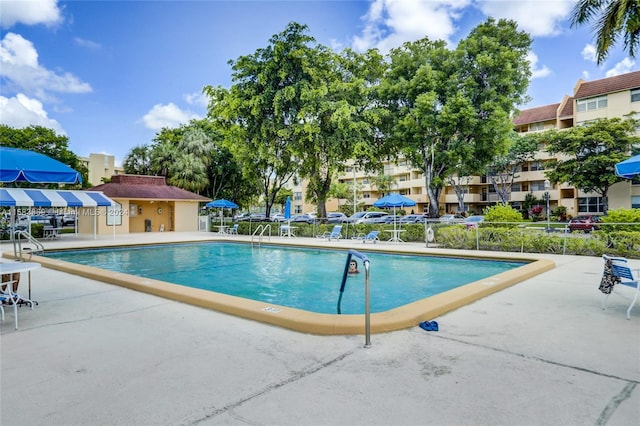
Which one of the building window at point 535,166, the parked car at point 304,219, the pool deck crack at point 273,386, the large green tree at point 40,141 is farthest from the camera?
the building window at point 535,166

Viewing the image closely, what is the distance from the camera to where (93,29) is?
1909 centimetres

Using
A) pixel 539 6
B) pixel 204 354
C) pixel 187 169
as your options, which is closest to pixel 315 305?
pixel 204 354

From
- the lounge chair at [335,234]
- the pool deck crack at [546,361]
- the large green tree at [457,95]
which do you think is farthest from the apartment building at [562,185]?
the pool deck crack at [546,361]

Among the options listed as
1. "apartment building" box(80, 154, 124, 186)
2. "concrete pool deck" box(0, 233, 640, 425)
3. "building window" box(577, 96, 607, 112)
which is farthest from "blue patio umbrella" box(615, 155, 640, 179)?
"apartment building" box(80, 154, 124, 186)

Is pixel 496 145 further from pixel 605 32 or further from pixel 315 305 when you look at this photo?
pixel 315 305

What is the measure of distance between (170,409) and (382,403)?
5.01 feet

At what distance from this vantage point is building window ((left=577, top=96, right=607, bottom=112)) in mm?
36250

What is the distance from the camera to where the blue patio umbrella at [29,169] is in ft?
18.9

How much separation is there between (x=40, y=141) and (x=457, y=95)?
33.5 metres

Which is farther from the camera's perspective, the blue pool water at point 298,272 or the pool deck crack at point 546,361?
the blue pool water at point 298,272

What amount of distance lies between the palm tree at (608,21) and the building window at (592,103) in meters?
28.9

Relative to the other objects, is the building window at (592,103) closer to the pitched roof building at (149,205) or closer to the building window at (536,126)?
the building window at (536,126)

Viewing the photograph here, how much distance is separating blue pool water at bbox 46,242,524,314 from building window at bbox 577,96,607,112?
33998 mm

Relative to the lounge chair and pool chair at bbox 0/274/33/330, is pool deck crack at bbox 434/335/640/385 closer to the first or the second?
pool chair at bbox 0/274/33/330
